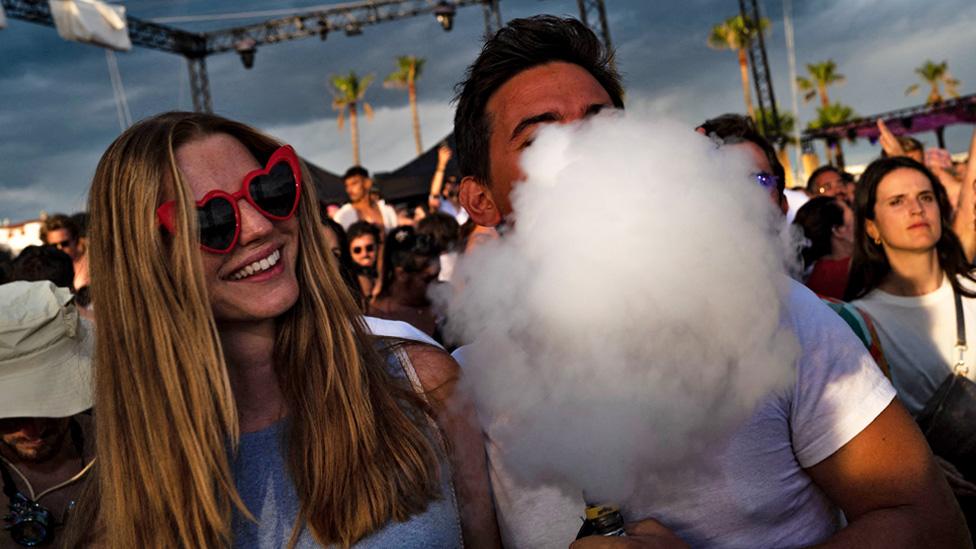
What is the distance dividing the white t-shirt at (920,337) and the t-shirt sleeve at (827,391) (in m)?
2.00

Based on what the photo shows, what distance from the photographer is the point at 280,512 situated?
181cm

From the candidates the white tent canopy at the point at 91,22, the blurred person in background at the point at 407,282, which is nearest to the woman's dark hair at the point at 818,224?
the blurred person in background at the point at 407,282

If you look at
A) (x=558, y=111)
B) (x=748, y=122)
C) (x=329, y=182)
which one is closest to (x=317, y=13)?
(x=329, y=182)

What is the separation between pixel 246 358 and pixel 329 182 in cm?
1355

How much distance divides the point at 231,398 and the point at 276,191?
19.8 inches

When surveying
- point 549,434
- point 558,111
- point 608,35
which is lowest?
point 549,434

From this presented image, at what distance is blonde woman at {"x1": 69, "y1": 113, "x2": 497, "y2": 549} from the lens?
70.2 inches

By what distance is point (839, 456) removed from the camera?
162 cm

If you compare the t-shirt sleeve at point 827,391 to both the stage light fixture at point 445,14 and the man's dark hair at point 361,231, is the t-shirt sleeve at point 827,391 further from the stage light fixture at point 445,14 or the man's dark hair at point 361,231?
the stage light fixture at point 445,14

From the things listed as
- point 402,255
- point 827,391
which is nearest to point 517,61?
point 827,391

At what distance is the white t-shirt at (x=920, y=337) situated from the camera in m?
3.48

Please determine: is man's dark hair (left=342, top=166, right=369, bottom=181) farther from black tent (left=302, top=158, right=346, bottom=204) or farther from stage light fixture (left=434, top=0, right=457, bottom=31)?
stage light fixture (left=434, top=0, right=457, bottom=31)

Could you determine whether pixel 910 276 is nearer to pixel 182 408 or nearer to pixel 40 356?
pixel 182 408

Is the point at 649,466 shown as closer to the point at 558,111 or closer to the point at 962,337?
the point at 558,111
